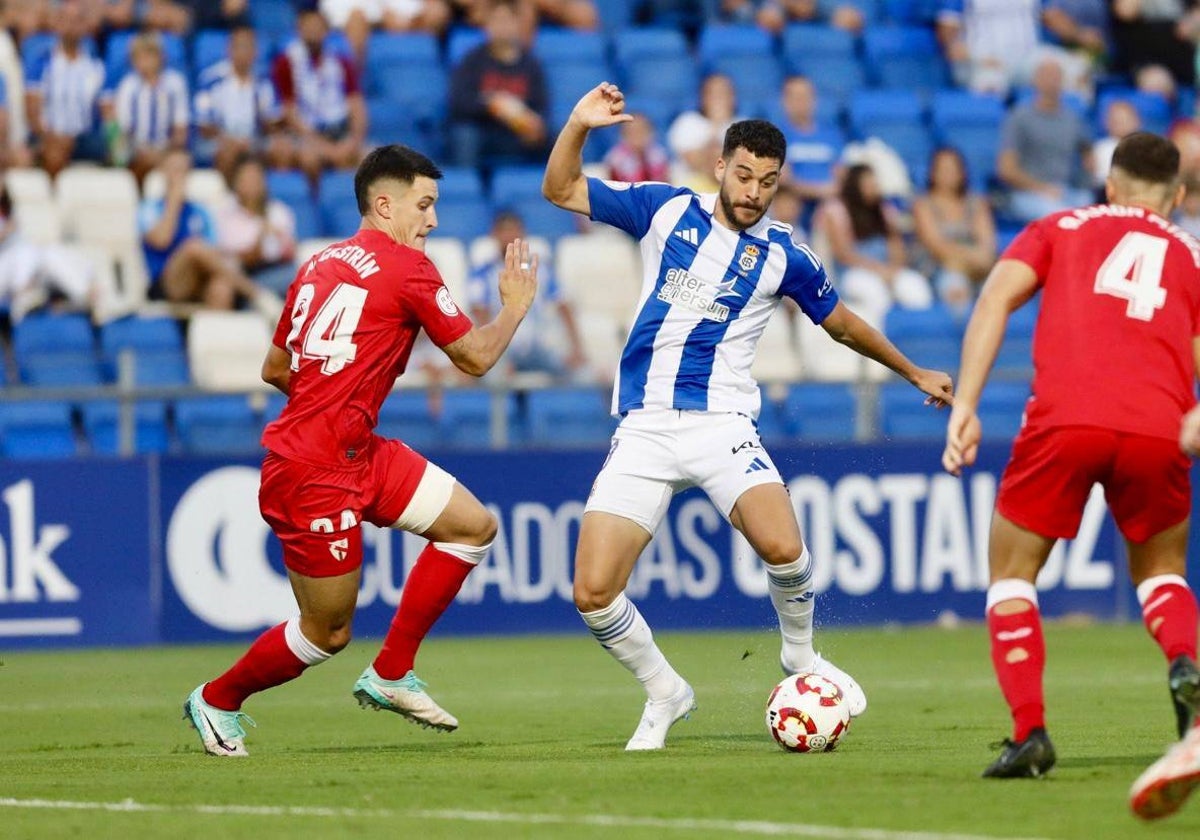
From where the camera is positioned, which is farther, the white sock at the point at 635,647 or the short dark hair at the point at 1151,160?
the white sock at the point at 635,647

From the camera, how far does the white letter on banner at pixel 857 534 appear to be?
1488cm

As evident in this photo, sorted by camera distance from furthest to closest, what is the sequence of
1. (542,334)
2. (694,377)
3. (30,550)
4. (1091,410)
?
1. (542,334)
2. (30,550)
3. (694,377)
4. (1091,410)

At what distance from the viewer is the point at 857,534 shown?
1491cm

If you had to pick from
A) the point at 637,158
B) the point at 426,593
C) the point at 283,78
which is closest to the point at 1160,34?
the point at 637,158

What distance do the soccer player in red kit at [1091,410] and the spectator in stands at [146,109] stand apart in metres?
11.2

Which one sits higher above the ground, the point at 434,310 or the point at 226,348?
the point at 434,310

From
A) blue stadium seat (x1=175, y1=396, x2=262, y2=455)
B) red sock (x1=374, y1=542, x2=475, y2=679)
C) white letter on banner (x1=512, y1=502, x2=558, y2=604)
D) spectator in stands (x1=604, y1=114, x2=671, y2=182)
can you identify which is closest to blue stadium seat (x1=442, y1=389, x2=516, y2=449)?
white letter on banner (x1=512, y1=502, x2=558, y2=604)

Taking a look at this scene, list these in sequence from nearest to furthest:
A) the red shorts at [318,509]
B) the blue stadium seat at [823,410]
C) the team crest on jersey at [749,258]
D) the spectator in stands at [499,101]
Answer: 1. the red shorts at [318,509]
2. the team crest on jersey at [749,258]
3. the blue stadium seat at [823,410]
4. the spectator in stands at [499,101]

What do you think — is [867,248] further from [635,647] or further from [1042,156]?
[635,647]

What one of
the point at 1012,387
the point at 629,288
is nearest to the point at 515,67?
the point at 629,288

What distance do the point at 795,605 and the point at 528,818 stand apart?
2843mm

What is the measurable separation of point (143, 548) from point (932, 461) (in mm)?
5653

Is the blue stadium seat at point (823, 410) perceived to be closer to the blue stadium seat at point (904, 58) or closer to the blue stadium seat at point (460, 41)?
the blue stadium seat at point (460, 41)

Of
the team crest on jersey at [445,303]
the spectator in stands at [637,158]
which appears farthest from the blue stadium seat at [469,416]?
the team crest on jersey at [445,303]
